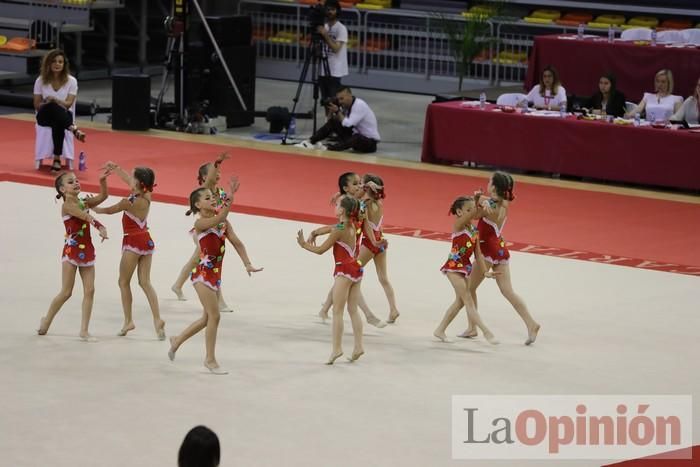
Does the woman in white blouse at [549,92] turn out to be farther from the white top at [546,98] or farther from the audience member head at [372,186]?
the audience member head at [372,186]

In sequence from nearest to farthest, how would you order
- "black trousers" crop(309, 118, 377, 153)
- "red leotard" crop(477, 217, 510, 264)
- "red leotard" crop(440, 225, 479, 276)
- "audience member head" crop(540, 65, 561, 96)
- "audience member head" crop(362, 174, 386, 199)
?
"red leotard" crop(440, 225, 479, 276) < "red leotard" crop(477, 217, 510, 264) < "audience member head" crop(362, 174, 386, 199) < "audience member head" crop(540, 65, 561, 96) < "black trousers" crop(309, 118, 377, 153)

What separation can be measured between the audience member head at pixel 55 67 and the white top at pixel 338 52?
4974mm

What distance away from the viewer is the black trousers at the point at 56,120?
54.2 feet

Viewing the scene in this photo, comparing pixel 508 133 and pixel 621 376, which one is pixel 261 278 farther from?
pixel 508 133

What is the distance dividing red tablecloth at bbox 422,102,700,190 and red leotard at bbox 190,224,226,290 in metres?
8.75

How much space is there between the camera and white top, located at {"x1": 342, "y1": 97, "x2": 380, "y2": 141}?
18.8m

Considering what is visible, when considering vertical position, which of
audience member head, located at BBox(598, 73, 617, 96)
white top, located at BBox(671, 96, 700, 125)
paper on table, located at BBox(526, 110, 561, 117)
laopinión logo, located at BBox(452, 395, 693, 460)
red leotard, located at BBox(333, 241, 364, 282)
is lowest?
laopinión logo, located at BBox(452, 395, 693, 460)

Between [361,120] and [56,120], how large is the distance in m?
4.45

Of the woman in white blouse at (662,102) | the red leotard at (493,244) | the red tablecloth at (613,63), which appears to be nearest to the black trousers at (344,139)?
the red tablecloth at (613,63)

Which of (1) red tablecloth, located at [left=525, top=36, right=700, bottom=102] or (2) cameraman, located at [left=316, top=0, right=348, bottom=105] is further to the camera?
(2) cameraman, located at [left=316, top=0, right=348, bottom=105]

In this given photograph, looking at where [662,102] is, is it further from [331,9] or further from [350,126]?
[331,9]

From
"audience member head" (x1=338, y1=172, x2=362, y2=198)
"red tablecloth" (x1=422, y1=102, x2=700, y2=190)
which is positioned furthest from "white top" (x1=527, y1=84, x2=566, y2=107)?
"audience member head" (x1=338, y1=172, x2=362, y2=198)

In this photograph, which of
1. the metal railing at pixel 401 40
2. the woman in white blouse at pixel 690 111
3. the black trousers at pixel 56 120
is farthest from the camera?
the metal railing at pixel 401 40

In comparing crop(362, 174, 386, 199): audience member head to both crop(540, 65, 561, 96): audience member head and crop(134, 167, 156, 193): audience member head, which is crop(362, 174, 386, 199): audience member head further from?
crop(540, 65, 561, 96): audience member head
